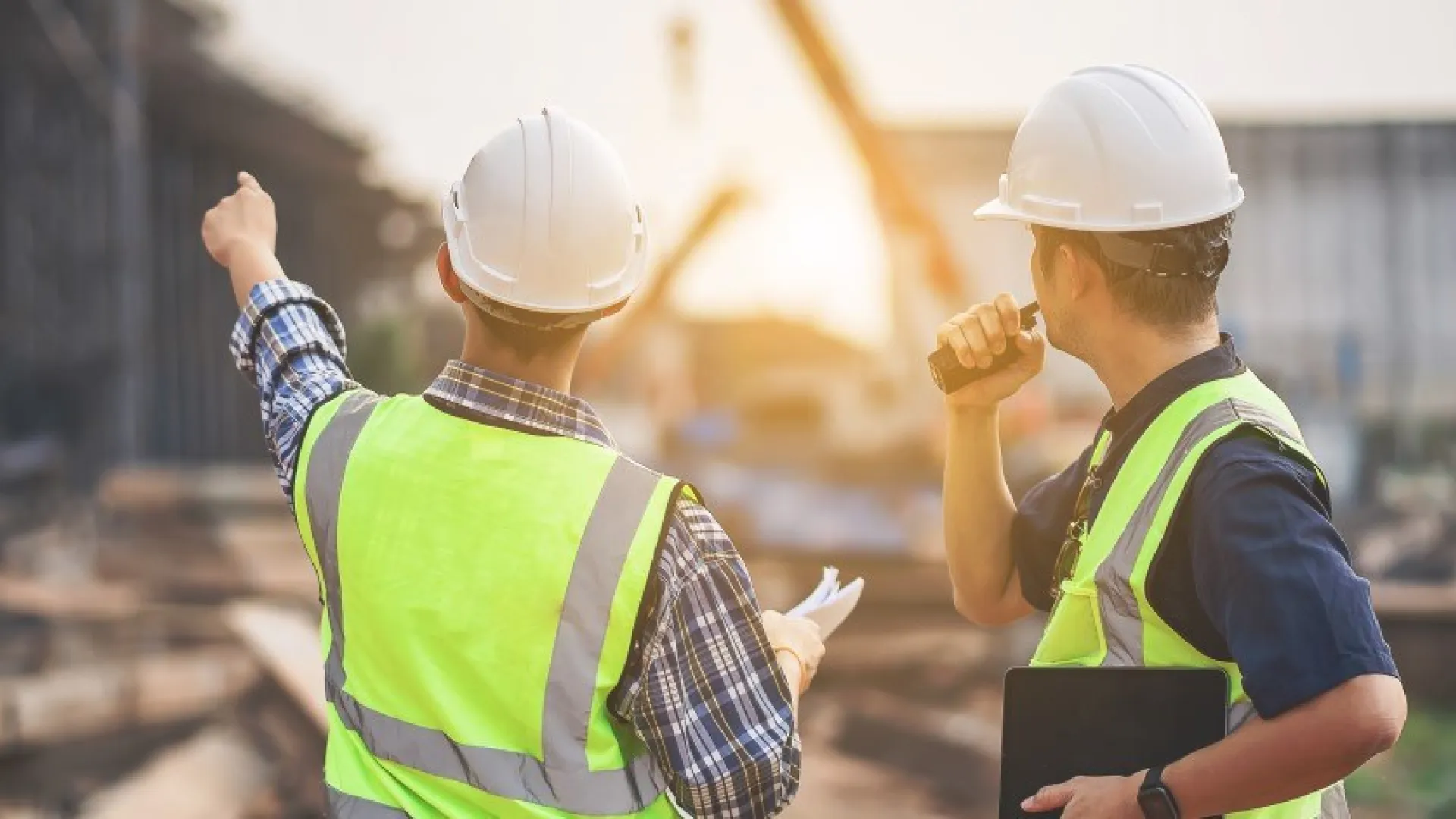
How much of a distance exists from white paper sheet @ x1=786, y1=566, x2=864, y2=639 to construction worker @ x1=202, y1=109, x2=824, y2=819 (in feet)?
0.53

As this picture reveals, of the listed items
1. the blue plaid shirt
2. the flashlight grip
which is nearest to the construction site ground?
the flashlight grip

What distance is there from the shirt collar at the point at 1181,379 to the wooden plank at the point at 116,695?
6139 mm

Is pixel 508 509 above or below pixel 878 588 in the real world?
above

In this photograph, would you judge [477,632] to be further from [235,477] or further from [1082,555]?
[235,477]

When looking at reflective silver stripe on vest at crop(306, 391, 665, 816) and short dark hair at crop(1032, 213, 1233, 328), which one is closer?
reflective silver stripe on vest at crop(306, 391, 665, 816)

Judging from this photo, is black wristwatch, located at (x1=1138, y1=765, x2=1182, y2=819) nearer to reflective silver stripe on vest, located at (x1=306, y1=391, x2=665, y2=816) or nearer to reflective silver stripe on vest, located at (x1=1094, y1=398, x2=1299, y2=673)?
reflective silver stripe on vest, located at (x1=1094, y1=398, x2=1299, y2=673)

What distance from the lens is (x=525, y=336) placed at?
2049 mm

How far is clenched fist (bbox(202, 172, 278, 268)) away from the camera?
2.39 m

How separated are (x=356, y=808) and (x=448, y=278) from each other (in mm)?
719

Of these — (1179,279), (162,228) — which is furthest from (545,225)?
(162,228)

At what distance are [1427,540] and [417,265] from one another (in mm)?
21616

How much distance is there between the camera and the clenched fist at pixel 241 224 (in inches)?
94.0

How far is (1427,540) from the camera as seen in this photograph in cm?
1636

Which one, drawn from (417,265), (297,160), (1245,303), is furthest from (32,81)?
(1245,303)
